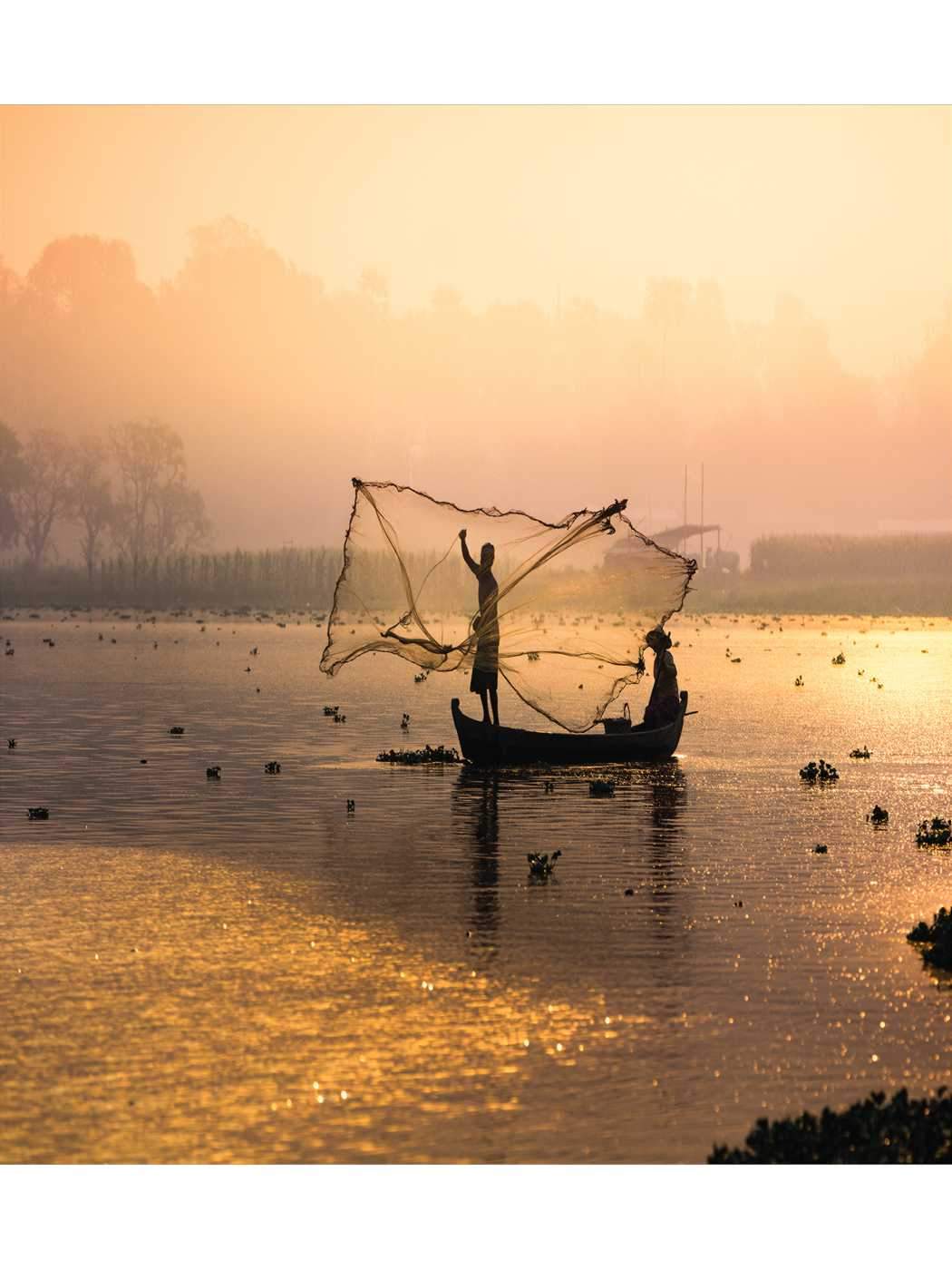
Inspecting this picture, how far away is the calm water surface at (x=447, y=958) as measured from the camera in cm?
1305

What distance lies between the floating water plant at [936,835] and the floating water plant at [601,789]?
654cm

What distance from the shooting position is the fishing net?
36.2 m

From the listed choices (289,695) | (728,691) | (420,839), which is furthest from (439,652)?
(728,691)

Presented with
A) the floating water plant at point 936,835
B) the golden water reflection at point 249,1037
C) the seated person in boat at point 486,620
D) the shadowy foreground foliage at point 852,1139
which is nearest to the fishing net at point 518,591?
the seated person in boat at point 486,620

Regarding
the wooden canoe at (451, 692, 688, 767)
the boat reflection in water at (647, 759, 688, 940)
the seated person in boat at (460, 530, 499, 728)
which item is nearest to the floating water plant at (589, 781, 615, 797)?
the boat reflection in water at (647, 759, 688, 940)

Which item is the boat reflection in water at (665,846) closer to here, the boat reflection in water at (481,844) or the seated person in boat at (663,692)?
the seated person in boat at (663,692)

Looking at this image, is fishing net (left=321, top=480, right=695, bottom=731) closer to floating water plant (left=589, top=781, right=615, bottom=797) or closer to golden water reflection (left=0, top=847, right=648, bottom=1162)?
floating water plant (left=589, top=781, right=615, bottom=797)

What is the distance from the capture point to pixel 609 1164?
1203 centimetres

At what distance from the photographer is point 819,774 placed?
3691cm

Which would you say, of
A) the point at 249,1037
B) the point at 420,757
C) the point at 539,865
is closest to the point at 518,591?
the point at 420,757

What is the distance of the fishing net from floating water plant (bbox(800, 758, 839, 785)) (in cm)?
397

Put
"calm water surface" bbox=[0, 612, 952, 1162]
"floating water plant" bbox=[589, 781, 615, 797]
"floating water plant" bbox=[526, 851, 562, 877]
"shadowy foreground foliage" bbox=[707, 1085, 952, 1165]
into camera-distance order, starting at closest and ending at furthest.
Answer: "shadowy foreground foliage" bbox=[707, 1085, 952, 1165], "calm water surface" bbox=[0, 612, 952, 1162], "floating water plant" bbox=[526, 851, 562, 877], "floating water plant" bbox=[589, 781, 615, 797]

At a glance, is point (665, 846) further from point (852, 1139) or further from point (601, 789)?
point (852, 1139)

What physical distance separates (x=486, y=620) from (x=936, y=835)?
471 inches
